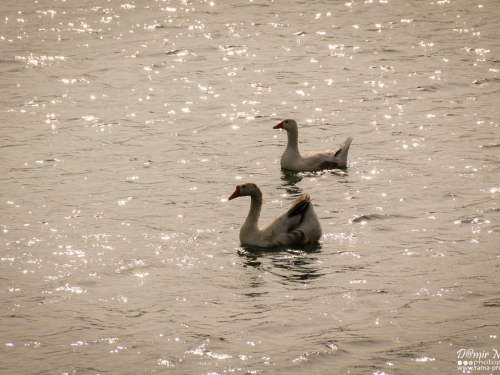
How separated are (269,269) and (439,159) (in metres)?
7.29

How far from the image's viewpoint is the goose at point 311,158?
19.2 meters

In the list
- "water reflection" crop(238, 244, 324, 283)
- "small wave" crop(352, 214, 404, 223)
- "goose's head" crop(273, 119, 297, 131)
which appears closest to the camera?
"water reflection" crop(238, 244, 324, 283)

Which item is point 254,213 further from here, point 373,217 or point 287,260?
point 373,217

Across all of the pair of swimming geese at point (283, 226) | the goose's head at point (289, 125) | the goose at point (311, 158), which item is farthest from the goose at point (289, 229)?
the goose's head at point (289, 125)

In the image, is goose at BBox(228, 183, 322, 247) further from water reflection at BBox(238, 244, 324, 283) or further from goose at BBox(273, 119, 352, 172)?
goose at BBox(273, 119, 352, 172)

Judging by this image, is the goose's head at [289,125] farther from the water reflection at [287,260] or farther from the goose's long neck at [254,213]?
the water reflection at [287,260]

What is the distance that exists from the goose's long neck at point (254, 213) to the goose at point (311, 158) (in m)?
3.90

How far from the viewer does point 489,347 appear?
11.3 m

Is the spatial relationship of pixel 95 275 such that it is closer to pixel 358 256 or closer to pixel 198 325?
pixel 198 325

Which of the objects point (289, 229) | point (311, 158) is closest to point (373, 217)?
point (289, 229)

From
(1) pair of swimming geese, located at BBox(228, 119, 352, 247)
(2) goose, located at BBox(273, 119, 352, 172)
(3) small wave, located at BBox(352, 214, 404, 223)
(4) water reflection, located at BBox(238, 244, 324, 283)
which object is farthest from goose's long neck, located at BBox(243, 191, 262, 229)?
(2) goose, located at BBox(273, 119, 352, 172)

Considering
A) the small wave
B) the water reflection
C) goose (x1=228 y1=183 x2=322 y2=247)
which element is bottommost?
the water reflection

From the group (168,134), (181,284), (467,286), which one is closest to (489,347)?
(467,286)

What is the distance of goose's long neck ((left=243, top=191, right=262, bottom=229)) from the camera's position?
15.0 metres
